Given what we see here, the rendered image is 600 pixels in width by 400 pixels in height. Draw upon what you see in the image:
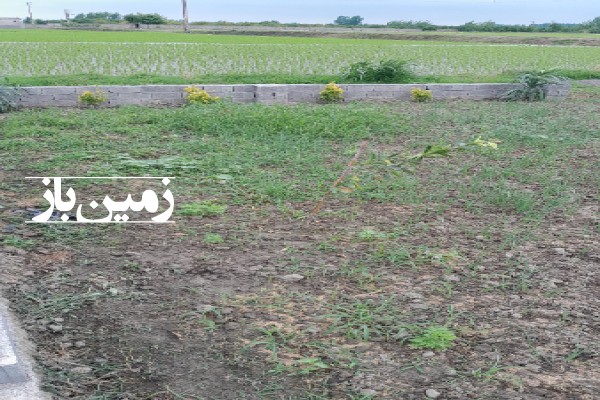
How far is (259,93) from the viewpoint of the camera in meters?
9.04

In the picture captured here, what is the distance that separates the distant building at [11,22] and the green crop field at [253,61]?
2487cm

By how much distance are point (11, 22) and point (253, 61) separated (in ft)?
103

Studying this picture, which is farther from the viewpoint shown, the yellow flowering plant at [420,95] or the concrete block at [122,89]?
the yellow flowering plant at [420,95]

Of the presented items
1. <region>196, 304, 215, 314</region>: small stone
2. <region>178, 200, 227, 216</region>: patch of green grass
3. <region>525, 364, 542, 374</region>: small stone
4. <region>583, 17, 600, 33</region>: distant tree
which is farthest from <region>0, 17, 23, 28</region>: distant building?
<region>525, 364, 542, 374</region>: small stone

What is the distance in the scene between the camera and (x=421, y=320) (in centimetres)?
296

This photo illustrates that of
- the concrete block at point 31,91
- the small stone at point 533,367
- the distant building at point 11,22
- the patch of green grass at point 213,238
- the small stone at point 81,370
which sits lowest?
the small stone at point 81,370

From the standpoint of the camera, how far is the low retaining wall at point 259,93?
848cm

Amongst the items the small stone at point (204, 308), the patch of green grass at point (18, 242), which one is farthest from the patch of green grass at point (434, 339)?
the patch of green grass at point (18, 242)

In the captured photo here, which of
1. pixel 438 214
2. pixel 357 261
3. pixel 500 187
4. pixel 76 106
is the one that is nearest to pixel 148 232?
pixel 357 261

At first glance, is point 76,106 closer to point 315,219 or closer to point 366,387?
point 315,219

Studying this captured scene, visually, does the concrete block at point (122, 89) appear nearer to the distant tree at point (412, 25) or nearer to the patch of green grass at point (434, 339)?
the patch of green grass at point (434, 339)

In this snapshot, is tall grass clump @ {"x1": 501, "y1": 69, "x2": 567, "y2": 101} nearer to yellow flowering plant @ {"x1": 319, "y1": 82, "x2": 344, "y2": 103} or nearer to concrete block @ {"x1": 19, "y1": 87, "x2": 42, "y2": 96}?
yellow flowering plant @ {"x1": 319, "y1": 82, "x2": 344, "y2": 103}

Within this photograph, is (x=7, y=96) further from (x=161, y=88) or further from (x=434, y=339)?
(x=434, y=339)

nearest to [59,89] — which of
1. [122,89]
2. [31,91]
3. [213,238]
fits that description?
[31,91]
